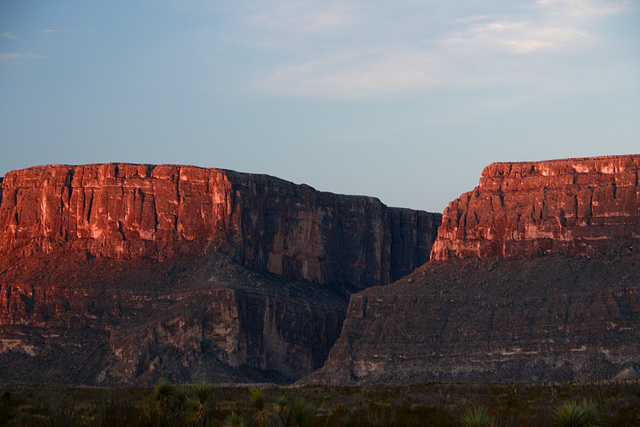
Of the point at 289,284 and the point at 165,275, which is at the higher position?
the point at 165,275

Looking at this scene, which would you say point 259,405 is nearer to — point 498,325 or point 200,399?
point 200,399

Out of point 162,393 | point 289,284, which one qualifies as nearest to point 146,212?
point 289,284

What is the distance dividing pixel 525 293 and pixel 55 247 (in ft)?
157

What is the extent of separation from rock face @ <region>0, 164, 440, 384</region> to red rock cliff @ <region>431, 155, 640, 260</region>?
18120 millimetres

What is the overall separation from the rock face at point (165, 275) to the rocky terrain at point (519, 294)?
11206 millimetres

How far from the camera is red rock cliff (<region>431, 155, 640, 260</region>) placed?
433ft

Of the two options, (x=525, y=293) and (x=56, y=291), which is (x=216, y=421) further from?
(x=56, y=291)

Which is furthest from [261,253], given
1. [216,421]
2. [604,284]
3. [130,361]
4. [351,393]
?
[216,421]

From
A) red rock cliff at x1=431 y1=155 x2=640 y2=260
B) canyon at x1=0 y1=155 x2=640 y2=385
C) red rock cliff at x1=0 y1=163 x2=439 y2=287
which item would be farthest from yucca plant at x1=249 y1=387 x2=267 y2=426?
red rock cliff at x1=0 y1=163 x2=439 y2=287

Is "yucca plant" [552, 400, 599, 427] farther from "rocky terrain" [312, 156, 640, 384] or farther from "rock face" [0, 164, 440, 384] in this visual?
"rock face" [0, 164, 440, 384]

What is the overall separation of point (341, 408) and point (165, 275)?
6943cm

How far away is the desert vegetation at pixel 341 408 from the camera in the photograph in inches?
2426

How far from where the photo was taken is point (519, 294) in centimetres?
12781

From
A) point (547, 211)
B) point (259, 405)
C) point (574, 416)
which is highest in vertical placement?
point (547, 211)
